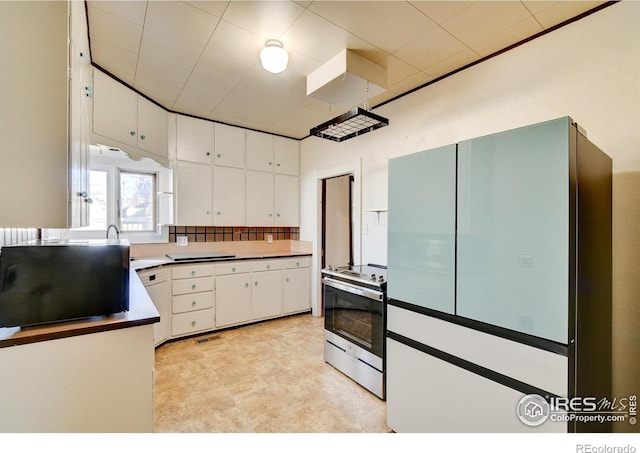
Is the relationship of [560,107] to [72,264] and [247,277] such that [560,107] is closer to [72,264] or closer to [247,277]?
[72,264]

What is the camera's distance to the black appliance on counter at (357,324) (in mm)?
2199

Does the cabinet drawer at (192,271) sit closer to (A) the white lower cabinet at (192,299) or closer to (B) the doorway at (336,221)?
(A) the white lower cabinet at (192,299)

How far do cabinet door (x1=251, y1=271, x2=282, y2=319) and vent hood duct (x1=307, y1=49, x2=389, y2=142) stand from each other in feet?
7.17

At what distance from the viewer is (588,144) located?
1330mm

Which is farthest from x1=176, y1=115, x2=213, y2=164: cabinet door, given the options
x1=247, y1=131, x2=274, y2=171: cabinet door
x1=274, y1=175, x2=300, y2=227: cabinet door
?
x1=274, y1=175, x2=300, y2=227: cabinet door

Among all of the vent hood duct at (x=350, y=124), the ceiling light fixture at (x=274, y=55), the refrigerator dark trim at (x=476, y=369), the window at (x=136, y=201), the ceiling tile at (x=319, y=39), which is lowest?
the refrigerator dark trim at (x=476, y=369)

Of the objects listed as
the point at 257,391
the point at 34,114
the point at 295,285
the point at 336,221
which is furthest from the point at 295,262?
the point at 34,114

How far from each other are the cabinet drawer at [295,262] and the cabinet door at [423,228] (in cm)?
242

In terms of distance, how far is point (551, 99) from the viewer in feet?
6.40

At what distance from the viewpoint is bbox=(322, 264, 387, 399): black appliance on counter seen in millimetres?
2199

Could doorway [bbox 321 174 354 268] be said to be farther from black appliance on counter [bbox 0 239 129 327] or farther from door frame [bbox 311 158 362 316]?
black appliance on counter [bbox 0 239 129 327]

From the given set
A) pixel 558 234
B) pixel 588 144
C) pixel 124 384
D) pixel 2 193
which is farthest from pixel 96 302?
pixel 588 144

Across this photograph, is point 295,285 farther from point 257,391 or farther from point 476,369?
point 476,369

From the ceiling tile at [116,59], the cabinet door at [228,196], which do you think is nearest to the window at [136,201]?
the cabinet door at [228,196]
